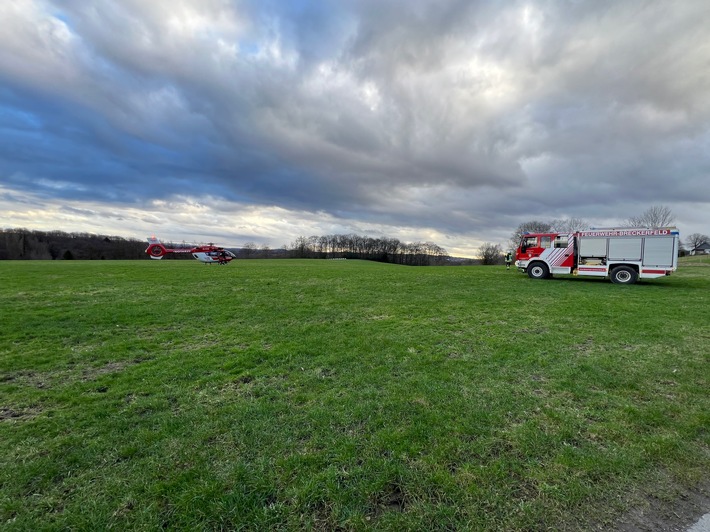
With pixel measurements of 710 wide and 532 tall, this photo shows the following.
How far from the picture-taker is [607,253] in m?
18.0

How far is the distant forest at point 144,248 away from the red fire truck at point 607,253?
62.1 metres

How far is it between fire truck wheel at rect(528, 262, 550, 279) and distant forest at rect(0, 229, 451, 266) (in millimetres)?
61413

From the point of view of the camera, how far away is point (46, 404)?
159 inches

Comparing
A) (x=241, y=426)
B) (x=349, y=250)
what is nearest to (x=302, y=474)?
(x=241, y=426)

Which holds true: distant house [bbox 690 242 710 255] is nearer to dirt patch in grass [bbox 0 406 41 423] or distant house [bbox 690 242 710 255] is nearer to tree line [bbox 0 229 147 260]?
dirt patch in grass [bbox 0 406 41 423]

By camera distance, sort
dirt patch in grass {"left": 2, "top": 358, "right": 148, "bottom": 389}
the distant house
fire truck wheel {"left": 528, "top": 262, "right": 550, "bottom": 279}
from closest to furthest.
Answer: dirt patch in grass {"left": 2, "top": 358, "right": 148, "bottom": 389} < fire truck wheel {"left": 528, "top": 262, "right": 550, "bottom": 279} < the distant house

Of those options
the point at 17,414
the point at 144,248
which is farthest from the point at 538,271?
the point at 144,248

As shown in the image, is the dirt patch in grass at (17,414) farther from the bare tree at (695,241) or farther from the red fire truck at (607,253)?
the bare tree at (695,241)

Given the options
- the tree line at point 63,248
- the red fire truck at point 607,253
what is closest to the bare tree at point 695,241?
the red fire truck at point 607,253

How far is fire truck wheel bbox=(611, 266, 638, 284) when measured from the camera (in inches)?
688

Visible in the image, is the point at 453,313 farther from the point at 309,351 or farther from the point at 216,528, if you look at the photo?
the point at 216,528

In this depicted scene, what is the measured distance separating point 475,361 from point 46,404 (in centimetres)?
625

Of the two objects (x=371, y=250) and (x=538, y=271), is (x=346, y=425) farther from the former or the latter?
(x=371, y=250)

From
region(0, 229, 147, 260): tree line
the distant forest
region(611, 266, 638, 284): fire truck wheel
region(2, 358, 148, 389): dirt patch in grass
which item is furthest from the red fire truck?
region(0, 229, 147, 260): tree line
